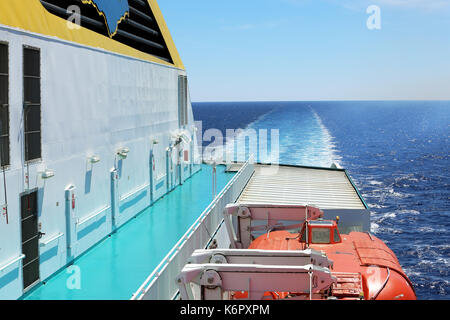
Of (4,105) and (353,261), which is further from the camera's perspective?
(353,261)

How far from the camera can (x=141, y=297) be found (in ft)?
30.6

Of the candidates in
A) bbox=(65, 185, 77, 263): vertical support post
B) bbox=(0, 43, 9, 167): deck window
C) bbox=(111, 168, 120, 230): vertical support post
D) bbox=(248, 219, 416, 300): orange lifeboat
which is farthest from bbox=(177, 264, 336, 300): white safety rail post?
bbox=(111, 168, 120, 230): vertical support post

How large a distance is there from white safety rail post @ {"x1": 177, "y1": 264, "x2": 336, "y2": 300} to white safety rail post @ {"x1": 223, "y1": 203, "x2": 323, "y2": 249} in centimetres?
715

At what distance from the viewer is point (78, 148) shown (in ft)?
52.1

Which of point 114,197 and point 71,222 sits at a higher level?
point 114,197

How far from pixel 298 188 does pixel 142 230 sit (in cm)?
1194

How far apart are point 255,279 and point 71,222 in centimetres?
632

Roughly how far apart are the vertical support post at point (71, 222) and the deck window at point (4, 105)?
3.45m

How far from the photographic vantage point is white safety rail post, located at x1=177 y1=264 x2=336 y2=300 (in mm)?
11781

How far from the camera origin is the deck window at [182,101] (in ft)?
95.3

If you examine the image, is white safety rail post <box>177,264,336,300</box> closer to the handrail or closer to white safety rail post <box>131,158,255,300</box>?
white safety rail post <box>131,158,255,300</box>

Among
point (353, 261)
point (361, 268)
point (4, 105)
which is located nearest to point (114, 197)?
point (4, 105)

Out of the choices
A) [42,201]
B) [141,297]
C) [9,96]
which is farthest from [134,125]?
[141,297]

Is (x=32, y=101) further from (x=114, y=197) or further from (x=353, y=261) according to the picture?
(x=353, y=261)
